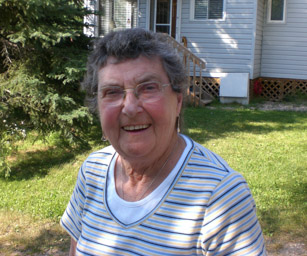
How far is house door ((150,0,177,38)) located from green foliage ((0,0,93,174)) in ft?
27.3

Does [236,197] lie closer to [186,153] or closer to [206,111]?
[186,153]

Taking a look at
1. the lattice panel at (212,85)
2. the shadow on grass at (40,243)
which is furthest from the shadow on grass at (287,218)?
the lattice panel at (212,85)

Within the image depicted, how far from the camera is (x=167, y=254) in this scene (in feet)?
5.45

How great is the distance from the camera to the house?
13.9m

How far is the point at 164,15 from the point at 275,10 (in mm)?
4154

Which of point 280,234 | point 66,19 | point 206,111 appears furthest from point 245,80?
point 280,234

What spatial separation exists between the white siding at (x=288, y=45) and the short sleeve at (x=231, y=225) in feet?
46.2

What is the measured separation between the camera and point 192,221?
1650 mm

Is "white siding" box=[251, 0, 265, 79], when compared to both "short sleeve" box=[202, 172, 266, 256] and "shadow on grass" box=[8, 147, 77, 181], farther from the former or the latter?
"short sleeve" box=[202, 172, 266, 256]

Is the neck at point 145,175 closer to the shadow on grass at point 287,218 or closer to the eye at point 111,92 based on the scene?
the eye at point 111,92

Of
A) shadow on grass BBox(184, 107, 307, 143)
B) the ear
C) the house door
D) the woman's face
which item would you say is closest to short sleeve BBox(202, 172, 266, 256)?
the woman's face

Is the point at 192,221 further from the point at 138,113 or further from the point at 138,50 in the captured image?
the point at 138,50

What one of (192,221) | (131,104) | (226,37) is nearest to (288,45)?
(226,37)

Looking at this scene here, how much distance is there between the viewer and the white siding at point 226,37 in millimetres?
13844
